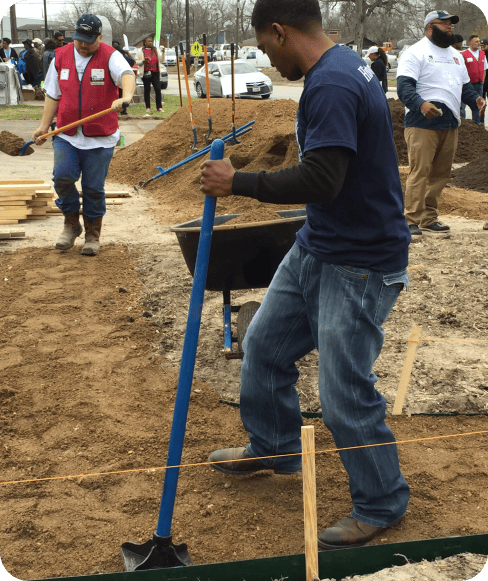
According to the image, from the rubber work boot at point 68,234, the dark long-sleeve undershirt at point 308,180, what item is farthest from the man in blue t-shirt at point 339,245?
the rubber work boot at point 68,234

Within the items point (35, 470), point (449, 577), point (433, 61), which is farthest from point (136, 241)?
point (449, 577)

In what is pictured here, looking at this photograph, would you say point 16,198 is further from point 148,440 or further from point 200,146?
point 148,440

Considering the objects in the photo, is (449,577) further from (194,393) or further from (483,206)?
(483,206)

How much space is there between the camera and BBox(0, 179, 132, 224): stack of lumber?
26.6 ft

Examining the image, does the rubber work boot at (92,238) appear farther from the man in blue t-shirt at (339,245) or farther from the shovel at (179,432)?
the shovel at (179,432)

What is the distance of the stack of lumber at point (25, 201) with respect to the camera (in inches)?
319

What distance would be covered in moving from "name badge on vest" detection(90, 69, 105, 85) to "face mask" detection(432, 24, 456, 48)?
10.9 ft

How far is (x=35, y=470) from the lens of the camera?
10.1 ft

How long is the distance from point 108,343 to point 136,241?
9.94 feet

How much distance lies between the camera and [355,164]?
7.45ft

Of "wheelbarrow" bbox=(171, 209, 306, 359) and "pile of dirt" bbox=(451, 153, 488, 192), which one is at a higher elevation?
"wheelbarrow" bbox=(171, 209, 306, 359)

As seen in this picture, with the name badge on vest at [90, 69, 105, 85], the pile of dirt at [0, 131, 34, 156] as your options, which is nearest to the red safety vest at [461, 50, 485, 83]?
the pile of dirt at [0, 131, 34, 156]

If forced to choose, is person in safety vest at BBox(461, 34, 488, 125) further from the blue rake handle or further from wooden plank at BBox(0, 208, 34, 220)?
the blue rake handle

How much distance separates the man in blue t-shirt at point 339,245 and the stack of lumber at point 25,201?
6224 mm
